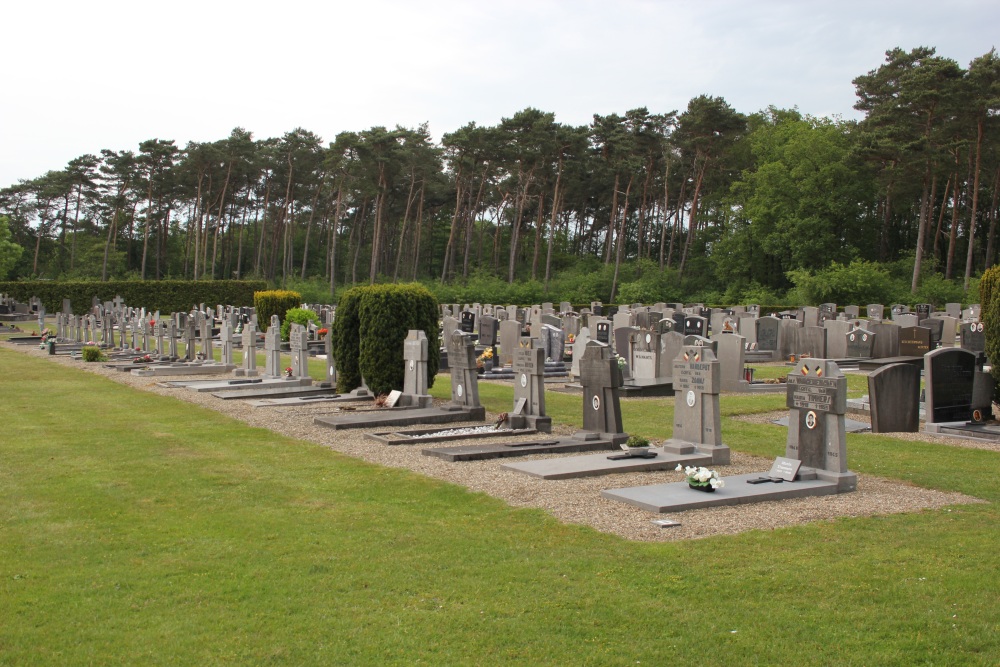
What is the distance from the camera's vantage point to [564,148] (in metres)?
58.1

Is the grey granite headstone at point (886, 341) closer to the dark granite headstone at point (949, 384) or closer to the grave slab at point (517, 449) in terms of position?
the dark granite headstone at point (949, 384)

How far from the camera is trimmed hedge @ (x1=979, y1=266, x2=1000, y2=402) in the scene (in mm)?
12578

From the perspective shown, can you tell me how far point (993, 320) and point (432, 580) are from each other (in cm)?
1025

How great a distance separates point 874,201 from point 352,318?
163 ft

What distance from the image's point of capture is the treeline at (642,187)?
46844 mm

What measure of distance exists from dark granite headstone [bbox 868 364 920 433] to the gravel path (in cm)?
29

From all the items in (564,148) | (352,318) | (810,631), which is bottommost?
(810,631)

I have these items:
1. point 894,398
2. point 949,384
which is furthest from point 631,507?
point 949,384

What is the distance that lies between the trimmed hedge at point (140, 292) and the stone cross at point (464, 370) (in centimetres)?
4251

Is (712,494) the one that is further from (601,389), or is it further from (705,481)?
(601,389)

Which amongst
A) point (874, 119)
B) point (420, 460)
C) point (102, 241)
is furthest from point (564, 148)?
point (420, 460)

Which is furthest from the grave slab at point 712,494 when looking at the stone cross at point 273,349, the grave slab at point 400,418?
the stone cross at point 273,349

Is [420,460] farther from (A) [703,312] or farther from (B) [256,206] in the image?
(B) [256,206]

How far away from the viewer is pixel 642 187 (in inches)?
2518
